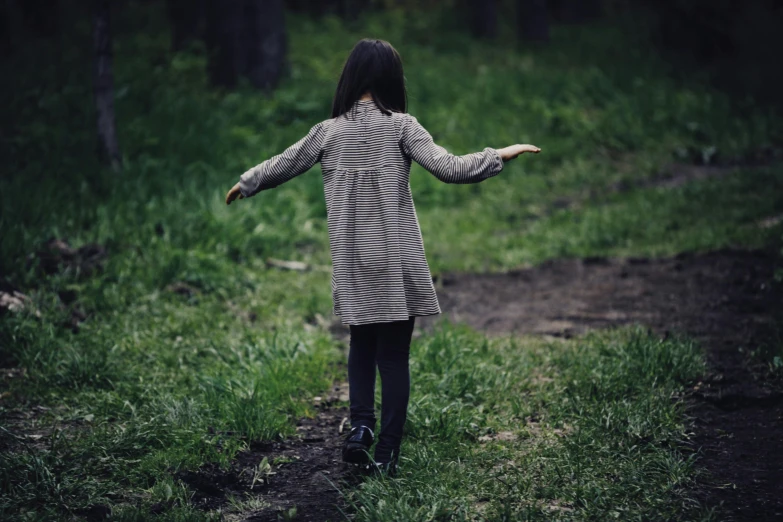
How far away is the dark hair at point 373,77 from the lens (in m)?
3.63

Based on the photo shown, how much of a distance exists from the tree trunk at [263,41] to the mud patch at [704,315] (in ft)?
21.6

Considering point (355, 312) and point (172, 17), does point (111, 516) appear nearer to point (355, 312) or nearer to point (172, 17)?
point (355, 312)

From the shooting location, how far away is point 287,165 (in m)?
3.76

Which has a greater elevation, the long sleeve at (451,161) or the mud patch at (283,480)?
the long sleeve at (451,161)

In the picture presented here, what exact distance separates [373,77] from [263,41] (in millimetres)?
9779

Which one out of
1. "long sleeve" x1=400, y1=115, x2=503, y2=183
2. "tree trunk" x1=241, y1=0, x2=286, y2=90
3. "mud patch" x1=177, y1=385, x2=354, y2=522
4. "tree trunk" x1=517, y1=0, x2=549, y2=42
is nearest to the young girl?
"long sleeve" x1=400, y1=115, x2=503, y2=183

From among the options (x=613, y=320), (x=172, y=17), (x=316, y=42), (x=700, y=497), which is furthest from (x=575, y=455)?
(x=316, y=42)

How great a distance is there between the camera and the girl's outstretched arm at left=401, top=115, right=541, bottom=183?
349 centimetres

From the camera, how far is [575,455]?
152 inches

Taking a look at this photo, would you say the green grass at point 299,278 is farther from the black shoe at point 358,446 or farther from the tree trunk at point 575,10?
the tree trunk at point 575,10

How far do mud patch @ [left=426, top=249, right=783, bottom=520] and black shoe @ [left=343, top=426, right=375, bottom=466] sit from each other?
1.49 meters

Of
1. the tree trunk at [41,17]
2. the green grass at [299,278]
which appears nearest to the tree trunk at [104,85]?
the green grass at [299,278]

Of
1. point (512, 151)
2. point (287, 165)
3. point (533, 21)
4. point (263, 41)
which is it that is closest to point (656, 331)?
point (512, 151)

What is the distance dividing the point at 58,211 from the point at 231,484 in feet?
15.0
